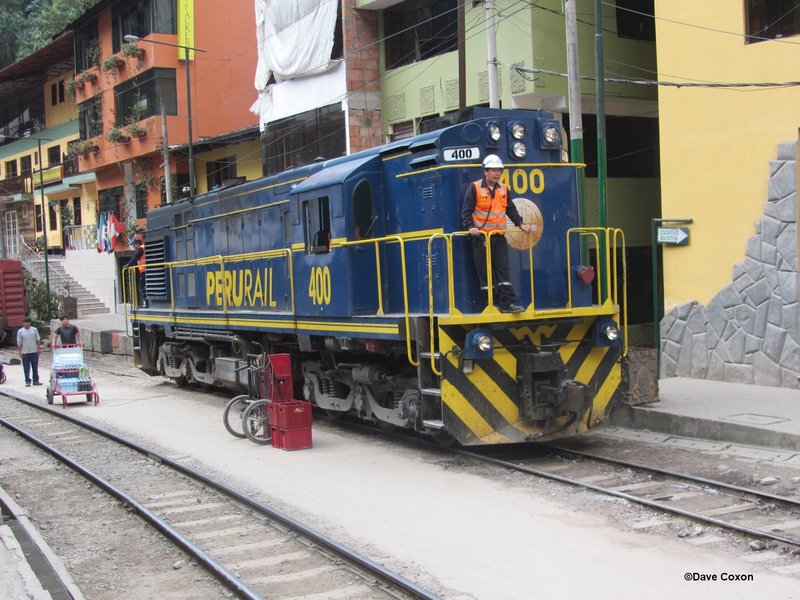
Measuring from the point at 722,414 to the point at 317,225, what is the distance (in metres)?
5.54

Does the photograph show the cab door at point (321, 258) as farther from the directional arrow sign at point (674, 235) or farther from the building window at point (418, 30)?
the building window at point (418, 30)

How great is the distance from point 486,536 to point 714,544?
5.56 ft

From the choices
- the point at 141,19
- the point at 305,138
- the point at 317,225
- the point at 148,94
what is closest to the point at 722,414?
the point at 317,225

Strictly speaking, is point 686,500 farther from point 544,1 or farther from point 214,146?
point 214,146

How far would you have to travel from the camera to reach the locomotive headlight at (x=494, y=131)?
380 inches

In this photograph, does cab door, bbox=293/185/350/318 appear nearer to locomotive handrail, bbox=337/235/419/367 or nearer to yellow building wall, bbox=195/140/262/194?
locomotive handrail, bbox=337/235/419/367

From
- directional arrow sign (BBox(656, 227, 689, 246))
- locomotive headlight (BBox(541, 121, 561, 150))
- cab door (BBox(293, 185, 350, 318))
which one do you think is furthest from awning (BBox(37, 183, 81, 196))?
locomotive headlight (BBox(541, 121, 561, 150))

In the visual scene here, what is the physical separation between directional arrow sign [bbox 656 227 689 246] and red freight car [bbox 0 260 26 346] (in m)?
25.7

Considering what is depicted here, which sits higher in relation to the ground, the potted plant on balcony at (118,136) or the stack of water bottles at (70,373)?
the potted plant on balcony at (118,136)

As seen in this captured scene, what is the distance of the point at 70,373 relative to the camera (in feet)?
54.0

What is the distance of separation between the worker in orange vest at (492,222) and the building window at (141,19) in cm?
2790

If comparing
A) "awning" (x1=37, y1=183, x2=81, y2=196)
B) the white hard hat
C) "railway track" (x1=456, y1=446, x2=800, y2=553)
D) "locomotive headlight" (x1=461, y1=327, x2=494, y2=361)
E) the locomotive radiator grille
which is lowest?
"railway track" (x1=456, y1=446, x2=800, y2=553)

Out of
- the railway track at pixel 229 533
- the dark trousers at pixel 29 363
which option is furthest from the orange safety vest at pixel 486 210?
the dark trousers at pixel 29 363

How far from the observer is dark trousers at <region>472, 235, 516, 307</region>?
9117 mm
